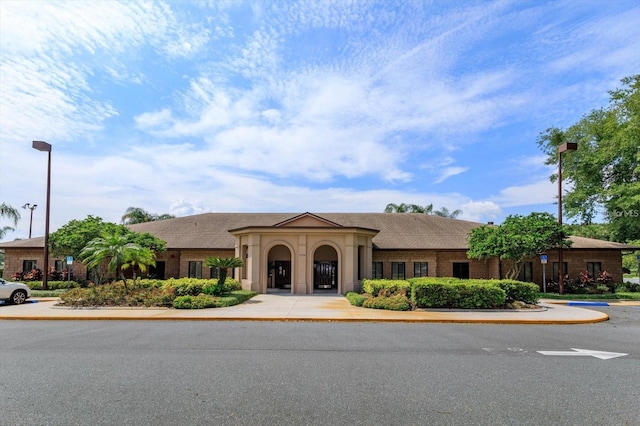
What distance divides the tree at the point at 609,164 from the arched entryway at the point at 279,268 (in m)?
24.3

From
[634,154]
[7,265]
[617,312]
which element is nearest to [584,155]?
[634,154]

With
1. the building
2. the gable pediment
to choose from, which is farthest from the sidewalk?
the gable pediment

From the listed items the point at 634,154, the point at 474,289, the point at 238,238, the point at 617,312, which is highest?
the point at 634,154

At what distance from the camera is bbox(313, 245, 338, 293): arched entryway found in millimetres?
29688

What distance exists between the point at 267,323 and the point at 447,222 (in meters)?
24.1

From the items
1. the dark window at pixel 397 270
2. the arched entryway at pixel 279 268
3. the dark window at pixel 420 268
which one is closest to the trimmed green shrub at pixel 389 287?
the dark window at pixel 397 270

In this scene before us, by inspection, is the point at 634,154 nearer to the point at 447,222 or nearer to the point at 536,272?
the point at 536,272

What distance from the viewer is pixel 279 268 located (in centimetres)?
3064

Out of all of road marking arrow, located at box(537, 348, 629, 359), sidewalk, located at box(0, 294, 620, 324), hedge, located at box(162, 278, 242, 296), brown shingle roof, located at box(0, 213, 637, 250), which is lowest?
sidewalk, located at box(0, 294, 620, 324)

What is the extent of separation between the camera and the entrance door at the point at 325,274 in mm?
29688

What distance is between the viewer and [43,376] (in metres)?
7.11

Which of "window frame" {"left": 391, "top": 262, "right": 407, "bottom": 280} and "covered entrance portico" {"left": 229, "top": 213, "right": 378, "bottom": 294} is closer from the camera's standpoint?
"covered entrance portico" {"left": 229, "top": 213, "right": 378, "bottom": 294}

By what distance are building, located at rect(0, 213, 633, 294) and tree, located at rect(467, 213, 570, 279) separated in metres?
3.44

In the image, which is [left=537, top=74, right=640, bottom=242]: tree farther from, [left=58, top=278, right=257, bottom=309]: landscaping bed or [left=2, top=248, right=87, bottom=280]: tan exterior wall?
[left=2, top=248, right=87, bottom=280]: tan exterior wall
